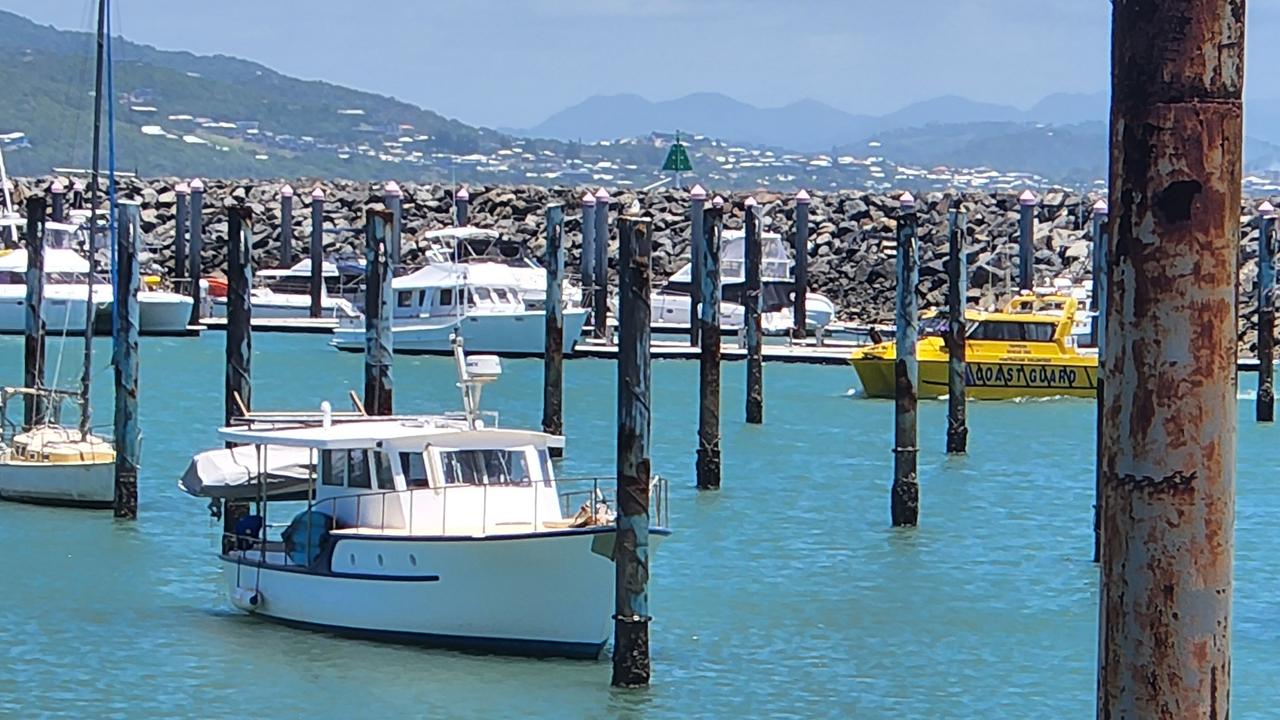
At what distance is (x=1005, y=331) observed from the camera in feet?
158

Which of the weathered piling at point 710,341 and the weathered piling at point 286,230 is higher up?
the weathered piling at point 286,230

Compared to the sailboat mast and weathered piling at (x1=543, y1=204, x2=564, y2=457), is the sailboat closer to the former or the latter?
the sailboat mast

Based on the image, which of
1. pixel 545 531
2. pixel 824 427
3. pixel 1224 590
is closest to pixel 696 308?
pixel 824 427

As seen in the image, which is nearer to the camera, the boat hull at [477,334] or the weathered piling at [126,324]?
the weathered piling at [126,324]

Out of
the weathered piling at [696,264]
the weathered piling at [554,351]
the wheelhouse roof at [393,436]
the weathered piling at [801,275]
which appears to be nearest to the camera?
the wheelhouse roof at [393,436]

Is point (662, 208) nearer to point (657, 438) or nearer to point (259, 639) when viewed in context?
point (657, 438)

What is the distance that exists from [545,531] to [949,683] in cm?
419

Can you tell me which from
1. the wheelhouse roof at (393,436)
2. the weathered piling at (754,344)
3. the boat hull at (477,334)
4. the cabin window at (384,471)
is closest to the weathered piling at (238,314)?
the wheelhouse roof at (393,436)

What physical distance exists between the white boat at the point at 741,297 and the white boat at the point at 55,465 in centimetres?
3570

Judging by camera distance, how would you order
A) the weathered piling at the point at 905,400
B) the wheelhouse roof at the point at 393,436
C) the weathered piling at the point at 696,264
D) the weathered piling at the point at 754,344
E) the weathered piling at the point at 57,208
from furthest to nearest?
the weathered piling at the point at 57,208, the weathered piling at the point at 696,264, the weathered piling at the point at 754,344, the weathered piling at the point at 905,400, the wheelhouse roof at the point at 393,436

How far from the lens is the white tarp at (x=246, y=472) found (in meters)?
22.0

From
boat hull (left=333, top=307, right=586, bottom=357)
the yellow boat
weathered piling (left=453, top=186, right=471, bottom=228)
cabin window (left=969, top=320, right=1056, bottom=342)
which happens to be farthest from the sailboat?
weathered piling (left=453, top=186, right=471, bottom=228)

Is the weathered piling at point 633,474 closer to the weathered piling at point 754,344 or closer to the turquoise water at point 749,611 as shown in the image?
the turquoise water at point 749,611

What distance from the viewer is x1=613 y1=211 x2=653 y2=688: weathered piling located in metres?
17.3
